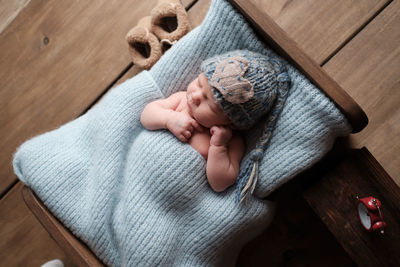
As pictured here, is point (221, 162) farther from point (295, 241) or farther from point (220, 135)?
point (295, 241)

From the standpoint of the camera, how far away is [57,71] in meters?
1.15

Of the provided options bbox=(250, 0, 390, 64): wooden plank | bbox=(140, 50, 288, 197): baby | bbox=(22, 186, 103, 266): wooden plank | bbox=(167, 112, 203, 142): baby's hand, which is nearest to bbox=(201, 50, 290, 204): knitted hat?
bbox=(140, 50, 288, 197): baby

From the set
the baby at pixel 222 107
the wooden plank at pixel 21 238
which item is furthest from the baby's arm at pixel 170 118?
the wooden plank at pixel 21 238

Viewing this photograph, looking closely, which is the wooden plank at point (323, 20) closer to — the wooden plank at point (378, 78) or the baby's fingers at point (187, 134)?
the wooden plank at point (378, 78)

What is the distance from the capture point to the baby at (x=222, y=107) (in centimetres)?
75

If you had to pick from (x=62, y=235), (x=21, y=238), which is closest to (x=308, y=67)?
(x=62, y=235)

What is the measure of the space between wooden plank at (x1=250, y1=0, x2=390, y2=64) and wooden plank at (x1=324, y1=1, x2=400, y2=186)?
31 mm

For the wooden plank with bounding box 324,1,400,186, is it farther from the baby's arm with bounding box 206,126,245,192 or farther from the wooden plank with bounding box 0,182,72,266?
the wooden plank with bounding box 0,182,72,266

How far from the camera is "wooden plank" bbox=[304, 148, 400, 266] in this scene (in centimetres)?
80

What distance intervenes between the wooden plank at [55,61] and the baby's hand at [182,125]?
0.39 m

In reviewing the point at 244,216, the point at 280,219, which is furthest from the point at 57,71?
the point at 280,219

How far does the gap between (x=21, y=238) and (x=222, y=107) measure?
899mm

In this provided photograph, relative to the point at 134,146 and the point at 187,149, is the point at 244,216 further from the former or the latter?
the point at 134,146

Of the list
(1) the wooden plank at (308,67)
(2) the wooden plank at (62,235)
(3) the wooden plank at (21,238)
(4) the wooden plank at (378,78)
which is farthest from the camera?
(3) the wooden plank at (21,238)
